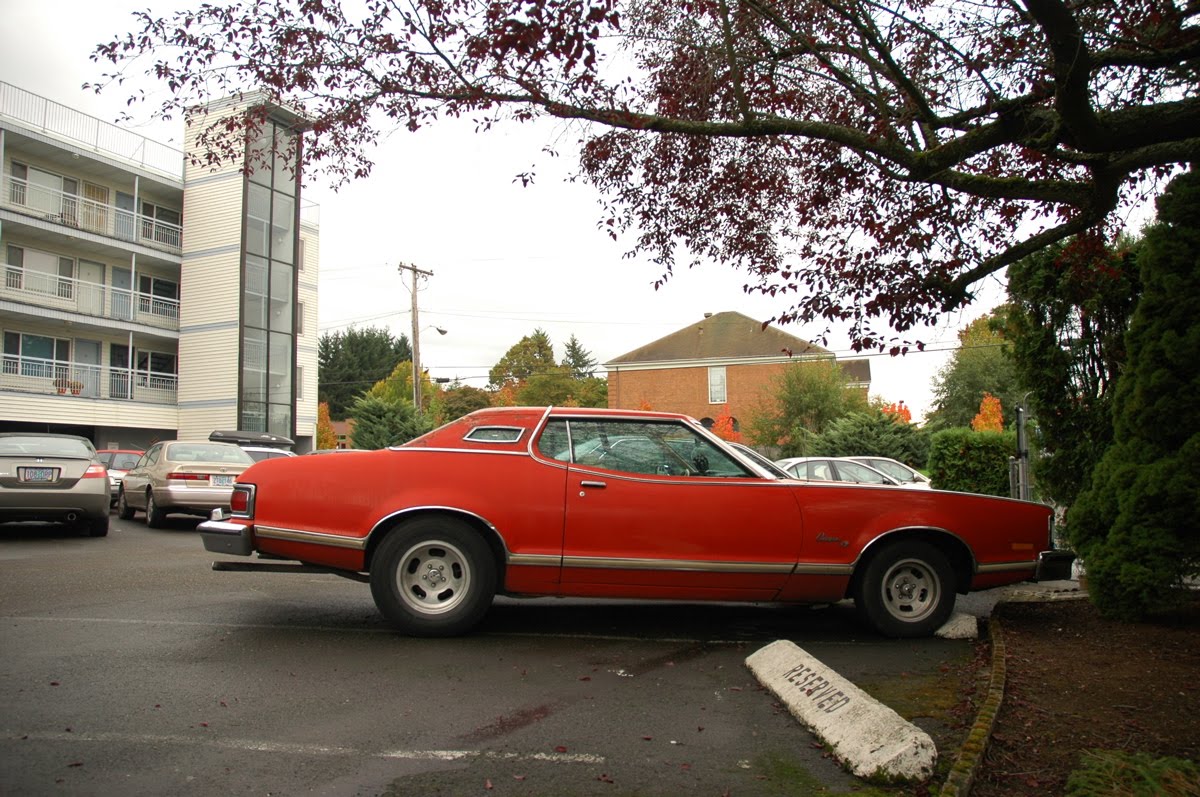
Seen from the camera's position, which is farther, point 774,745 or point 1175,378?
point 1175,378

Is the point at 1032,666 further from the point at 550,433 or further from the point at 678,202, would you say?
the point at 678,202

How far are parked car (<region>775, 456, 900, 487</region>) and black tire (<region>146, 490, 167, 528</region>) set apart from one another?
33.5 feet

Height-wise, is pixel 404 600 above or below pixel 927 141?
below

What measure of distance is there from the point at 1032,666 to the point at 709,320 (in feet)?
158

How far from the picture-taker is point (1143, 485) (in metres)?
6.59

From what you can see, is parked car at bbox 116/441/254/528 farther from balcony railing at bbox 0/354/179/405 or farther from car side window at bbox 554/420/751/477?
balcony railing at bbox 0/354/179/405

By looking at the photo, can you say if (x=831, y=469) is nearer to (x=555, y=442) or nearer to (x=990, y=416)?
(x=555, y=442)

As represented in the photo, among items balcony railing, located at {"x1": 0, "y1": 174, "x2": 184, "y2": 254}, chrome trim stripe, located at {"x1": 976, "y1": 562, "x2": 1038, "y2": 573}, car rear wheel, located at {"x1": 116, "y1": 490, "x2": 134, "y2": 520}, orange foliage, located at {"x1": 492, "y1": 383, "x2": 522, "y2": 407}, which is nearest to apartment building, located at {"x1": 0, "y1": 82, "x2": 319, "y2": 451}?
balcony railing, located at {"x1": 0, "y1": 174, "x2": 184, "y2": 254}

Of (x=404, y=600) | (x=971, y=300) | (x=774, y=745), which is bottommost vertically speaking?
(x=774, y=745)

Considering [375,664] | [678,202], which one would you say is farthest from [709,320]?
[375,664]

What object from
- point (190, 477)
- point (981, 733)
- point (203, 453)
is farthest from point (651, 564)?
point (203, 453)

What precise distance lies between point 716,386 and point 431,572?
145 ft

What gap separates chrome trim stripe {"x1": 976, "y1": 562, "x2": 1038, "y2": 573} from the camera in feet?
21.7

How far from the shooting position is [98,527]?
43.0ft
